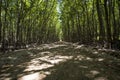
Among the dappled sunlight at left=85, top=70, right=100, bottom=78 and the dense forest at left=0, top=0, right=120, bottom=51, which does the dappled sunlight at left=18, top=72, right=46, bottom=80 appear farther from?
the dense forest at left=0, top=0, right=120, bottom=51

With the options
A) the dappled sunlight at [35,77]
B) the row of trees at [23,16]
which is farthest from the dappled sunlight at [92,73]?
the row of trees at [23,16]

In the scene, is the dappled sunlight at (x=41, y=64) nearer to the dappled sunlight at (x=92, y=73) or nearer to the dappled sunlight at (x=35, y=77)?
the dappled sunlight at (x=35, y=77)

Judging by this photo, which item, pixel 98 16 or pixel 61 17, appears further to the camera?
pixel 61 17

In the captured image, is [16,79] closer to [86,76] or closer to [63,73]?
[63,73]

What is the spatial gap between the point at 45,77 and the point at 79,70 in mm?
1759

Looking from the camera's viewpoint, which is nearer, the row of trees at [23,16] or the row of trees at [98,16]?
the row of trees at [98,16]

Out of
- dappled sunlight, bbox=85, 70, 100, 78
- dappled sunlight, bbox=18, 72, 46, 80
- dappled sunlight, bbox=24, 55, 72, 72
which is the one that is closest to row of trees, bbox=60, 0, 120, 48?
dappled sunlight, bbox=24, 55, 72, 72

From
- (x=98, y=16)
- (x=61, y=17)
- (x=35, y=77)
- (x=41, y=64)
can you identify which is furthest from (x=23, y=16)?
(x=35, y=77)

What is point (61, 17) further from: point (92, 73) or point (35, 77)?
point (35, 77)

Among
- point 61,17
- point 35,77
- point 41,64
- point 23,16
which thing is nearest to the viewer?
point 35,77

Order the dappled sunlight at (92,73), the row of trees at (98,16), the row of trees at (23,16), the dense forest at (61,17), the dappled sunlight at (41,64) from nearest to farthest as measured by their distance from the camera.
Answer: the dappled sunlight at (92,73), the dappled sunlight at (41,64), the row of trees at (98,16), the dense forest at (61,17), the row of trees at (23,16)

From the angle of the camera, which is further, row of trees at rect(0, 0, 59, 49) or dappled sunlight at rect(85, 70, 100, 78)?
row of trees at rect(0, 0, 59, 49)

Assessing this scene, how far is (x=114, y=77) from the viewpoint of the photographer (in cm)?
730

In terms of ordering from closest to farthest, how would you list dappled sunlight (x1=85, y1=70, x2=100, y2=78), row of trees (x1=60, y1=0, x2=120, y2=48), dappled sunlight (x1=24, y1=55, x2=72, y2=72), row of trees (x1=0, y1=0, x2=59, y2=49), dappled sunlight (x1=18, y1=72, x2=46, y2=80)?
1. dappled sunlight (x1=18, y1=72, x2=46, y2=80)
2. dappled sunlight (x1=85, y1=70, x2=100, y2=78)
3. dappled sunlight (x1=24, y1=55, x2=72, y2=72)
4. row of trees (x1=60, y1=0, x2=120, y2=48)
5. row of trees (x1=0, y1=0, x2=59, y2=49)
